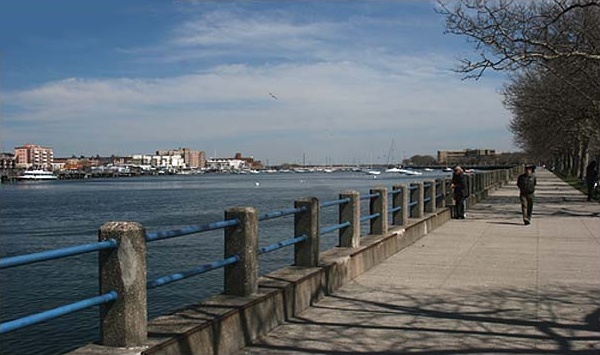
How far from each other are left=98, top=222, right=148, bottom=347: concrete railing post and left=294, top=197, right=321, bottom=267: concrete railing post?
4.07 metres

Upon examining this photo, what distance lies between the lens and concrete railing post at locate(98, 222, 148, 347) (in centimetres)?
520

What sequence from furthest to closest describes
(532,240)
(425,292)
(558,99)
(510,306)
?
(558,99)
(532,240)
(425,292)
(510,306)

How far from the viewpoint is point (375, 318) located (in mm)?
7828

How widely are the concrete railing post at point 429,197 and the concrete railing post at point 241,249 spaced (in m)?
12.4

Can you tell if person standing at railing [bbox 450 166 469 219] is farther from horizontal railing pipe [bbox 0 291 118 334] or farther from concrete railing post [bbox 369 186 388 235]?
horizontal railing pipe [bbox 0 291 118 334]

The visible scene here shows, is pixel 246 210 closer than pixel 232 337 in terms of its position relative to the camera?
No

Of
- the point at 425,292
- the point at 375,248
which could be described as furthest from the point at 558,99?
the point at 425,292

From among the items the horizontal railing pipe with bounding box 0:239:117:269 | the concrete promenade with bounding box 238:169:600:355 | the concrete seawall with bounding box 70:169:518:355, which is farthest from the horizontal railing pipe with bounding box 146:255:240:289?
the concrete promenade with bounding box 238:169:600:355

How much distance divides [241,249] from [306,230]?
83.3 inches

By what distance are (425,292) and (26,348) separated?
7.17m

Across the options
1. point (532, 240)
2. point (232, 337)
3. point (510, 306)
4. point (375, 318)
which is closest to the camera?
point (232, 337)

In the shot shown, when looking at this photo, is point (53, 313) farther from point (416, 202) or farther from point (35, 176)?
point (35, 176)

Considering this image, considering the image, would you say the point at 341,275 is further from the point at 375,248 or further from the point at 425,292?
the point at 375,248

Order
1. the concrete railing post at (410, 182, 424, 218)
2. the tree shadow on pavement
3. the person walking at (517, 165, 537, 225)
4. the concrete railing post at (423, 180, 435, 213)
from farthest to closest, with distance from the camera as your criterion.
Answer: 1. the person walking at (517, 165, 537, 225)
2. the concrete railing post at (423, 180, 435, 213)
3. the concrete railing post at (410, 182, 424, 218)
4. the tree shadow on pavement
